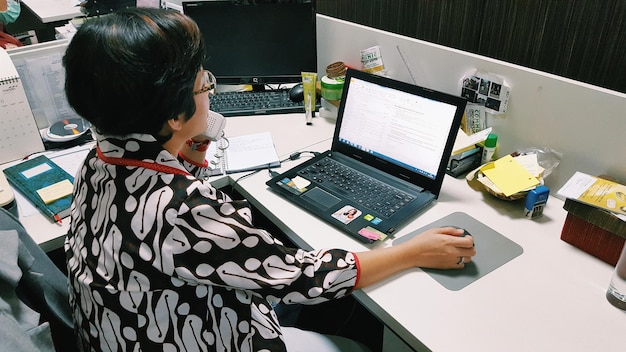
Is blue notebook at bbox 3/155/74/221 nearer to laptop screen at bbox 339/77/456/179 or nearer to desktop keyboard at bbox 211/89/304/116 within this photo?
desktop keyboard at bbox 211/89/304/116

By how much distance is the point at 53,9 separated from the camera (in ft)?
10.3

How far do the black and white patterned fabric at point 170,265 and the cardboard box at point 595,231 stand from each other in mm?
530

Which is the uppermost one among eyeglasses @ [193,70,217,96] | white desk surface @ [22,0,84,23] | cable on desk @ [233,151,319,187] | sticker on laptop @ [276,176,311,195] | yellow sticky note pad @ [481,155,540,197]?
eyeglasses @ [193,70,217,96]

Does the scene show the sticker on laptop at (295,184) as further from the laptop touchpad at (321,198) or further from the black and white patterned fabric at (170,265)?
the black and white patterned fabric at (170,265)

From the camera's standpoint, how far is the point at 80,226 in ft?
2.89

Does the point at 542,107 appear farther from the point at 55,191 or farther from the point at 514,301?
the point at 55,191

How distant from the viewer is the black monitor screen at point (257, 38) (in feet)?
5.81

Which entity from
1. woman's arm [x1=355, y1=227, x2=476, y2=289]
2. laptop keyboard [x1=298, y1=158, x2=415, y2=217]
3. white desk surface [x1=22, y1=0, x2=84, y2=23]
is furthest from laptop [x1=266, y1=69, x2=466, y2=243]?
white desk surface [x1=22, y1=0, x2=84, y2=23]

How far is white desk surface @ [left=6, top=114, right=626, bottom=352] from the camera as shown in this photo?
0.84 m

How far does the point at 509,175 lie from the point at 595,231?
25 centimetres

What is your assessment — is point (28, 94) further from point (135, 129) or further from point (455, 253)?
point (455, 253)

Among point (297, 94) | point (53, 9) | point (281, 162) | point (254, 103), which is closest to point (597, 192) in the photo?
point (281, 162)

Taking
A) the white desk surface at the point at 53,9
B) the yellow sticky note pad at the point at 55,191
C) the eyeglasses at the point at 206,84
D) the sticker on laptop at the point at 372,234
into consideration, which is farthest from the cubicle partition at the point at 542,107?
the white desk surface at the point at 53,9

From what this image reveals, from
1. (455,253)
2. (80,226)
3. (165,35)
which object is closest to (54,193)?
(80,226)
